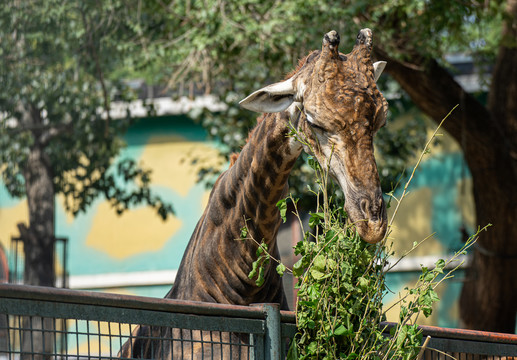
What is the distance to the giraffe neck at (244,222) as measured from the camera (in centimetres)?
424

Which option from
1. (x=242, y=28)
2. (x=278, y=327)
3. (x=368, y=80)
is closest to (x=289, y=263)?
(x=242, y=28)

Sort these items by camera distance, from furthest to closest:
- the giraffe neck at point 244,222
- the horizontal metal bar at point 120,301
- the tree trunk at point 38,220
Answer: the tree trunk at point 38,220 → the giraffe neck at point 244,222 → the horizontal metal bar at point 120,301

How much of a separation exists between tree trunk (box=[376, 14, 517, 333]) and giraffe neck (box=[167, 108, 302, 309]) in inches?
251

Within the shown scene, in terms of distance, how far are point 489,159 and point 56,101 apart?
6199mm

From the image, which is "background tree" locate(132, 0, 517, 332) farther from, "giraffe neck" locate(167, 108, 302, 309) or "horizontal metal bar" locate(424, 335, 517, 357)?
"horizontal metal bar" locate(424, 335, 517, 357)

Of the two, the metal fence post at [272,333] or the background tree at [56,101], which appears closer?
the metal fence post at [272,333]

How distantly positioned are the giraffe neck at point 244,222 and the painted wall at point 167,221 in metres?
10.7

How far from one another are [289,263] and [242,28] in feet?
9.71

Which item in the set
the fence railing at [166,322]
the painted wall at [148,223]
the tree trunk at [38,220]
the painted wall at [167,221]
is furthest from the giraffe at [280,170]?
the painted wall at [148,223]

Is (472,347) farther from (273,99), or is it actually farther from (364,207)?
(273,99)

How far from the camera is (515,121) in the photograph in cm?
1123

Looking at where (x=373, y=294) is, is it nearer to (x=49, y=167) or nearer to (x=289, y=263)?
(x=289, y=263)

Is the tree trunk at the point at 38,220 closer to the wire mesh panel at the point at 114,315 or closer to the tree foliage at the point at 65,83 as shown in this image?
the tree foliage at the point at 65,83

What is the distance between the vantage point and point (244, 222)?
4.36m
